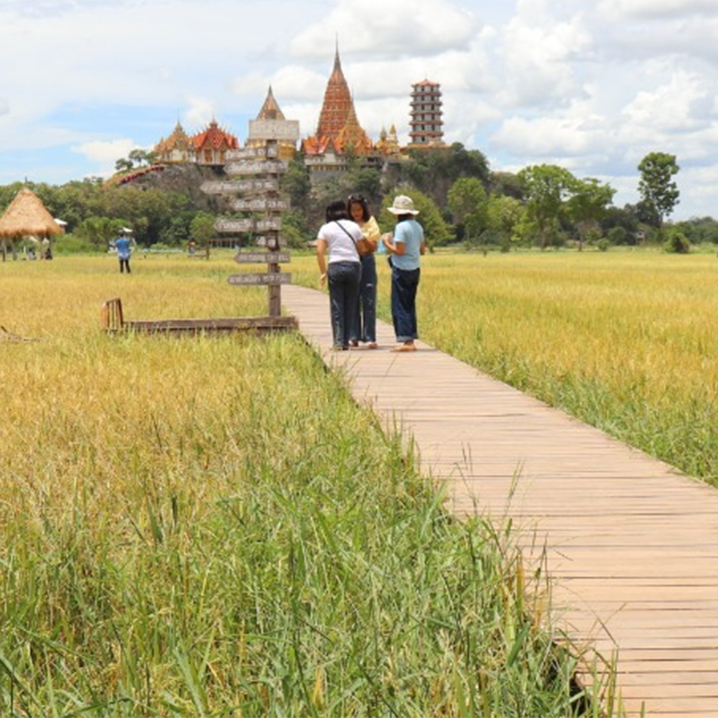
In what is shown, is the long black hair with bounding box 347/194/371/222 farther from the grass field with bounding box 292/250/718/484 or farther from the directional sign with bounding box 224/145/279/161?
the directional sign with bounding box 224/145/279/161

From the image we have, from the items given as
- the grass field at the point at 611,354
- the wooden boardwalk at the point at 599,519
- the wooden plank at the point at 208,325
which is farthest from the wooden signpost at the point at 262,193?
the wooden boardwalk at the point at 599,519

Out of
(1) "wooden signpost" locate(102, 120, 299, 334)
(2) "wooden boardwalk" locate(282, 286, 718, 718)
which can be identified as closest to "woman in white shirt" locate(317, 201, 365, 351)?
Answer: (2) "wooden boardwalk" locate(282, 286, 718, 718)

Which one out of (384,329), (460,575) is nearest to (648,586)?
(460,575)

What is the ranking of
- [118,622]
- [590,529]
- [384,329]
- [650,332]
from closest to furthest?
[118,622] < [590,529] < [650,332] < [384,329]

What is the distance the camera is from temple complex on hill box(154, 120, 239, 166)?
124312mm

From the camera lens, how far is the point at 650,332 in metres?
12.6

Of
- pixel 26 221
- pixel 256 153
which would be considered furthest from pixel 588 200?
pixel 256 153

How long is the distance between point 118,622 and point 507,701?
3.77ft

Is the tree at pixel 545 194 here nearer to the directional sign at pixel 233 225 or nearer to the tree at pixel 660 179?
the tree at pixel 660 179

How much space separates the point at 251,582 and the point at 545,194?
102 m

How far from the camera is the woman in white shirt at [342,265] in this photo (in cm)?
1069

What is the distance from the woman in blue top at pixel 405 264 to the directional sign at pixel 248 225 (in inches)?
133

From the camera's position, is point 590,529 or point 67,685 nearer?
point 67,685

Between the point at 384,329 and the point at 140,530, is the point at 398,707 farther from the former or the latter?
the point at 384,329
